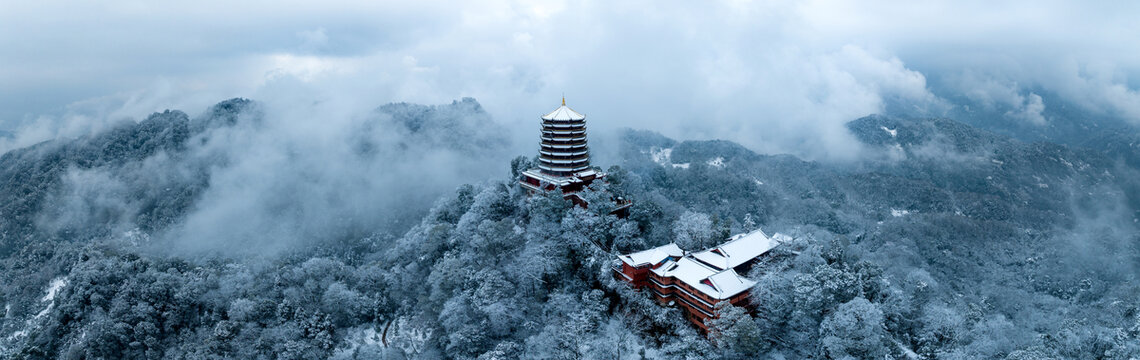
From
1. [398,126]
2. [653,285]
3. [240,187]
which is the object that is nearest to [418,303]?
[653,285]

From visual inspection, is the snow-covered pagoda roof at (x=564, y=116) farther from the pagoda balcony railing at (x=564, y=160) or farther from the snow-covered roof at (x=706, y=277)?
the snow-covered roof at (x=706, y=277)

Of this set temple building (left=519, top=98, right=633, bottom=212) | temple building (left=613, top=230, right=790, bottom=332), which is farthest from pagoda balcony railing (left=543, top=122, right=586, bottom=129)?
temple building (left=613, top=230, right=790, bottom=332)

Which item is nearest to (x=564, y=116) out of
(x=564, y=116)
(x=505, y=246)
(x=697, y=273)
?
(x=564, y=116)

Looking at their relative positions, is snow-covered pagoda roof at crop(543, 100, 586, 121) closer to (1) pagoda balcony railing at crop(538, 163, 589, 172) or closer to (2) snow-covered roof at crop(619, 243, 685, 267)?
(1) pagoda balcony railing at crop(538, 163, 589, 172)

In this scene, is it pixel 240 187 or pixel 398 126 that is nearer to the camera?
pixel 240 187

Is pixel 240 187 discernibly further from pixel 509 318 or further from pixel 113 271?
pixel 509 318

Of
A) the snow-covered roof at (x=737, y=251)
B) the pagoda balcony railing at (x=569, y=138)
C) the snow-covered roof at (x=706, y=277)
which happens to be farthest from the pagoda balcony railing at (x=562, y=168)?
the snow-covered roof at (x=706, y=277)
